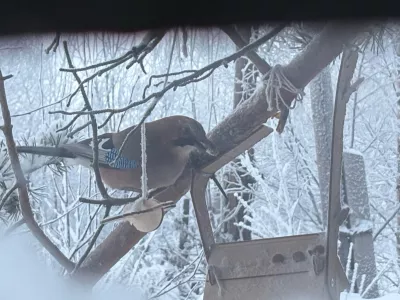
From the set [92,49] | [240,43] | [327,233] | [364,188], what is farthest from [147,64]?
[327,233]

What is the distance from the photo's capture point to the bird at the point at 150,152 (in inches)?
32.2

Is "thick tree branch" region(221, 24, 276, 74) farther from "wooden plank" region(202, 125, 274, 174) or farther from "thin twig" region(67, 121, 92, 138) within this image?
"thin twig" region(67, 121, 92, 138)

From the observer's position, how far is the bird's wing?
81cm

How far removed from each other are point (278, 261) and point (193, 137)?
202mm

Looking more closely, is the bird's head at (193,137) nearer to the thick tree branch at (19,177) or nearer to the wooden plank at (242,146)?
the wooden plank at (242,146)

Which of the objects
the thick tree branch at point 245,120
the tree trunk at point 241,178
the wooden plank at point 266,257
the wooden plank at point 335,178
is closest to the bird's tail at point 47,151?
the thick tree branch at point 245,120

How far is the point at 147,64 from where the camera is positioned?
225 centimetres

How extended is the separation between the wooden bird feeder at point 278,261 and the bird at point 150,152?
4cm

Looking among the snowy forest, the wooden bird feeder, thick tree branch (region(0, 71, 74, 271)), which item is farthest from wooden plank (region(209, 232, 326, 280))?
the snowy forest

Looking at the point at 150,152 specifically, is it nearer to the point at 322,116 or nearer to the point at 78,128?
the point at 78,128

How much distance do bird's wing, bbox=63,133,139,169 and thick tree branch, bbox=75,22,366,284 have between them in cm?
7

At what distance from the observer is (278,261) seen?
0.75 meters

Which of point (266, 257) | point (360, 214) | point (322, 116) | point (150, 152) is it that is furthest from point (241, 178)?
point (266, 257)

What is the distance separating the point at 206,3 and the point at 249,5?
0.05 m
